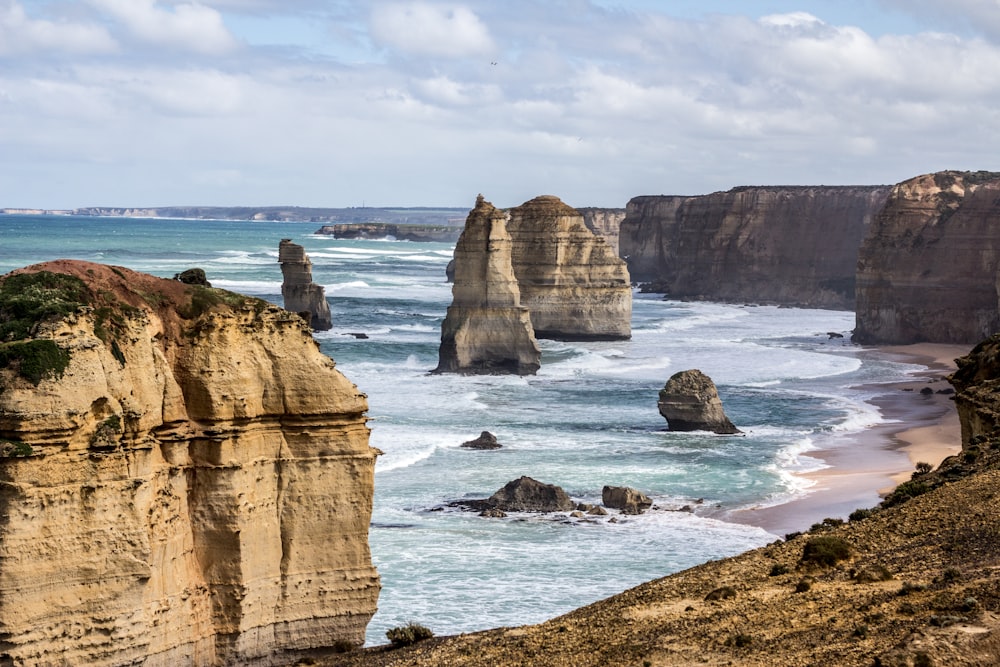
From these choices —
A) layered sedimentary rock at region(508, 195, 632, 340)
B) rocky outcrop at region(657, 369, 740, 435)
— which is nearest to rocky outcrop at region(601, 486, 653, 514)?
rocky outcrop at region(657, 369, 740, 435)

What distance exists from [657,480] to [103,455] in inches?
978

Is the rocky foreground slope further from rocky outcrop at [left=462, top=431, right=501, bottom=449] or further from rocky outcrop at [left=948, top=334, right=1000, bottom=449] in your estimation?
rocky outcrop at [left=462, top=431, right=501, bottom=449]

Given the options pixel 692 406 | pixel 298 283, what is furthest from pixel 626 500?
pixel 298 283

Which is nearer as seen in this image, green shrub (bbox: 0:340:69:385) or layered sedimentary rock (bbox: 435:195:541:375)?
green shrub (bbox: 0:340:69:385)

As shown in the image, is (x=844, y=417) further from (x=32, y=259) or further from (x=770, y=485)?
(x=32, y=259)

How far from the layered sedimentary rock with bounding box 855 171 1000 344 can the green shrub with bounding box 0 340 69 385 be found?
6892cm

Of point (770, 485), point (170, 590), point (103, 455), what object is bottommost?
point (770, 485)

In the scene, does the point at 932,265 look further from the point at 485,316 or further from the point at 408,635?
the point at 408,635

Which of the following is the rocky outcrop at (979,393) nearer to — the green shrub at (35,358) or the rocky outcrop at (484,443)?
the green shrub at (35,358)

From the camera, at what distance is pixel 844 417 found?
53.4 m

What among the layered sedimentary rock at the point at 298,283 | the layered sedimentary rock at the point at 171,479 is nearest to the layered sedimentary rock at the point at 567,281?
the layered sedimentary rock at the point at 298,283

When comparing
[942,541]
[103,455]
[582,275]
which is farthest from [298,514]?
[582,275]

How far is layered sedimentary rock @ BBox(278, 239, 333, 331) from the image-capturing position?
75.8 meters

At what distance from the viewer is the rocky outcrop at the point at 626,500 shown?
3356 cm
